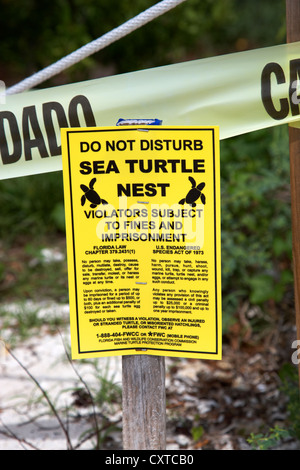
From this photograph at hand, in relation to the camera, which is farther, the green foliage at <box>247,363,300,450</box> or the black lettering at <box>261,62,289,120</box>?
the green foliage at <box>247,363,300,450</box>

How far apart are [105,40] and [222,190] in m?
1.88

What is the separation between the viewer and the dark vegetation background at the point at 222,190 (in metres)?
3.39

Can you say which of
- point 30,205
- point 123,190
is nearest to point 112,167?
point 123,190

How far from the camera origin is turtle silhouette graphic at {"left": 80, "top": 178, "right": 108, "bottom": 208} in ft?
5.55

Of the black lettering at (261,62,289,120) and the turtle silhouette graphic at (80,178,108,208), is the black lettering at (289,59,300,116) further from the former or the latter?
the turtle silhouette graphic at (80,178,108,208)

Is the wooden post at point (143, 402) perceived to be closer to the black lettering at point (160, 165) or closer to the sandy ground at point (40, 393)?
the black lettering at point (160, 165)

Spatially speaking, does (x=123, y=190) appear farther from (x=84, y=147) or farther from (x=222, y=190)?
(x=222, y=190)

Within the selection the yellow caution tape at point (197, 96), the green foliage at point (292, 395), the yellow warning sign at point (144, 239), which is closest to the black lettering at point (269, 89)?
the yellow caution tape at point (197, 96)

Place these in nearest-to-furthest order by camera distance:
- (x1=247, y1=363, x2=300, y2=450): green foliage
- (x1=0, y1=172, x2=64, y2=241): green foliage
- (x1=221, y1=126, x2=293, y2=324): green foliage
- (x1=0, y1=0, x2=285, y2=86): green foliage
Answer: (x1=247, y1=363, x2=300, y2=450): green foliage, (x1=221, y1=126, x2=293, y2=324): green foliage, (x1=0, y1=172, x2=64, y2=241): green foliage, (x1=0, y1=0, x2=285, y2=86): green foliage

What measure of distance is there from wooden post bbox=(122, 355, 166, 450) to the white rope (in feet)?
3.17

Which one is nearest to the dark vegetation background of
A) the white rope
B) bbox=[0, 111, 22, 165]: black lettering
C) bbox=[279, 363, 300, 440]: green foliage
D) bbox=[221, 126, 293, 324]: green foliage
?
bbox=[221, 126, 293, 324]: green foliage

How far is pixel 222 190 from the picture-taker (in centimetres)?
366

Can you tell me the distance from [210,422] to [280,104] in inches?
63.4

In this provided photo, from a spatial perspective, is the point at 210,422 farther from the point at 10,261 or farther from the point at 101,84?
the point at 10,261
